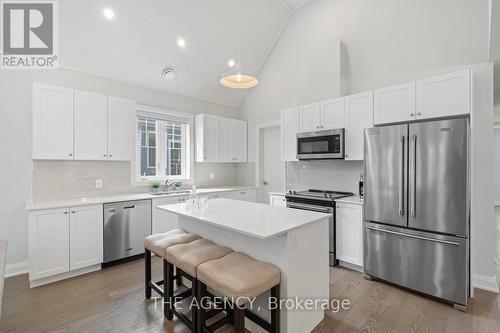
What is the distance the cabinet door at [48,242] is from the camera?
2771 mm

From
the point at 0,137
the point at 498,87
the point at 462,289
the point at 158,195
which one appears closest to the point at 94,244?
the point at 158,195

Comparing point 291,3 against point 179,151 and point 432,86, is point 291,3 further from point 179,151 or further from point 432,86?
point 179,151

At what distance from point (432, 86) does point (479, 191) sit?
132cm

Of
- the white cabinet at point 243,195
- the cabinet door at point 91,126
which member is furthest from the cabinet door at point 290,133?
the cabinet door at point 91,126

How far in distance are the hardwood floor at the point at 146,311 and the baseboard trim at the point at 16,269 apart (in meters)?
0.12

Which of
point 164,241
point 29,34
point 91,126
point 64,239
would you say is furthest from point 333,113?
point 29,34

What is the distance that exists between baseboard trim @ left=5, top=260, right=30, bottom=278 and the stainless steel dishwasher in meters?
0.98

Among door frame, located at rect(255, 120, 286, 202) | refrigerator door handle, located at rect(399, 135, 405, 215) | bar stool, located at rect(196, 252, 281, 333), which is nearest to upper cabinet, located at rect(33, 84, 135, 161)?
door frame, located at rect(255, 120, 286, 202)

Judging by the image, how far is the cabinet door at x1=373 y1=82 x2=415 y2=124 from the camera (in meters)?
A: 2.91

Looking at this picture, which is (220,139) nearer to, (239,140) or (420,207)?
(239,140)

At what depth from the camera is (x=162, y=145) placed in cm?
466

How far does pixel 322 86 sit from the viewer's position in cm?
412

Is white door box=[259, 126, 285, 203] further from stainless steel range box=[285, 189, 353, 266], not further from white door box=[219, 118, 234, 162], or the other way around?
stainless steel range box=[285, 189, 353, 266]

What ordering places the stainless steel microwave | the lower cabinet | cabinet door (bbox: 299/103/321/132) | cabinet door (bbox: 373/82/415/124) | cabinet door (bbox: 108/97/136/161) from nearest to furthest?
the lower cabinet
cabinet door (bbox: 373/82/415/124)
the stainless steel microwave
cabinet door (bbox: 108/97/136/161)
cabinet door (bbox: 299/103/321/132)
